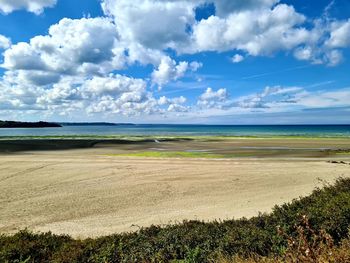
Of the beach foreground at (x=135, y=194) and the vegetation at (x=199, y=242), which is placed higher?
the vegetation at (x=199, y=242)

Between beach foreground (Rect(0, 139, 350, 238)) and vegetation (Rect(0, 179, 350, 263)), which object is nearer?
vegetation (Rect(0, 179, 350, 263))

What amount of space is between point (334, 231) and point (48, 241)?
6.09 metres

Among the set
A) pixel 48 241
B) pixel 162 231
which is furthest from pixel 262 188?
pixel 48 241

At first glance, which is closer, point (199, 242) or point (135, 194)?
point (199, 242)

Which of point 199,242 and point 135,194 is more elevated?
point 199,242

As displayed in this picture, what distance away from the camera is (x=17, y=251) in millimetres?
6945

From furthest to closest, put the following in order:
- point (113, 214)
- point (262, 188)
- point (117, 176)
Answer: point (117, 176)
point (262, 188)
point (113, 214)

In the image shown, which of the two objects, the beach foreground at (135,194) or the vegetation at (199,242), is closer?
the vegetation at (199,242)

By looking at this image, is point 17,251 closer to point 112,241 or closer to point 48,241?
point 48,241

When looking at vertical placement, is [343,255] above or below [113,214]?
above

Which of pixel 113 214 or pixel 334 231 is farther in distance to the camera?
pixel 113 214

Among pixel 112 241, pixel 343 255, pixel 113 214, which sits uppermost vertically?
pixel 343 255

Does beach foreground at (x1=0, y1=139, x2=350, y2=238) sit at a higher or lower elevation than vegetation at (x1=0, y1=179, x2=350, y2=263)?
lower

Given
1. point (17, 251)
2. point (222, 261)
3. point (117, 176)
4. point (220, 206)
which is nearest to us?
point (222, 261)
